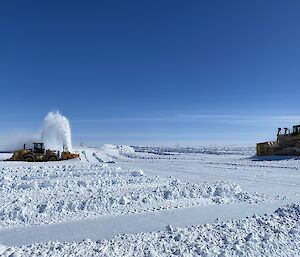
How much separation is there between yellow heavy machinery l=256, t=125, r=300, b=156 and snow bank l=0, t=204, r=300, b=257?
27589 millimetres

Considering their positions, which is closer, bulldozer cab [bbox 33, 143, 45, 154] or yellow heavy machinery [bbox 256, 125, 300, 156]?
bulldozer cab [bbox 33, 143, 45, 154]

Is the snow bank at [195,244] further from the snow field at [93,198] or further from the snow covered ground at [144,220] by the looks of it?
the snow field at [93,198]

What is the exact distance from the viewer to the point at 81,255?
664 centimetres

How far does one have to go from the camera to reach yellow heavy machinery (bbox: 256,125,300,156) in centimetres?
3403

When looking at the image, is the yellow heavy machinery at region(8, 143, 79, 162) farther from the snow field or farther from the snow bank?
the snow bank

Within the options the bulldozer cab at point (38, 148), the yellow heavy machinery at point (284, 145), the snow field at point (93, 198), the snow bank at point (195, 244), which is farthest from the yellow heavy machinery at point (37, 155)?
the snow bank at point (195, 244)

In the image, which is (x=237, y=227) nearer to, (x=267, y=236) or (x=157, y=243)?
(x=267, y=236)

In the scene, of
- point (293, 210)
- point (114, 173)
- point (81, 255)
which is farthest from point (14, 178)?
point (293, 210)

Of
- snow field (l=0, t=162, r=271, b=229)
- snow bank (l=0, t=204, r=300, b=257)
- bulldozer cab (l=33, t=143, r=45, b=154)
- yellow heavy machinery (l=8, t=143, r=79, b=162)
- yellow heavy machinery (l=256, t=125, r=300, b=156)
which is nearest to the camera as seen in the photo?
snow bank (l=0, t=204, r=300, b=257)

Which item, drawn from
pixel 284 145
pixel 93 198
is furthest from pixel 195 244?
pixel 284 145

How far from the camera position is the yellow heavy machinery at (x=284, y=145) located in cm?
3403

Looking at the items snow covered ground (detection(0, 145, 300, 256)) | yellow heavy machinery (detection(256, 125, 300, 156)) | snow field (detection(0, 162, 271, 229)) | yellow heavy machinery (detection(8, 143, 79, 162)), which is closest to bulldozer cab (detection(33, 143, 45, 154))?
yellow heavy machinery (detection(8, 143, 79, 162))

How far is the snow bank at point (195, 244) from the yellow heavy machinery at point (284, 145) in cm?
2759

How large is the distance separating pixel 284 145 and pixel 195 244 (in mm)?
31145
